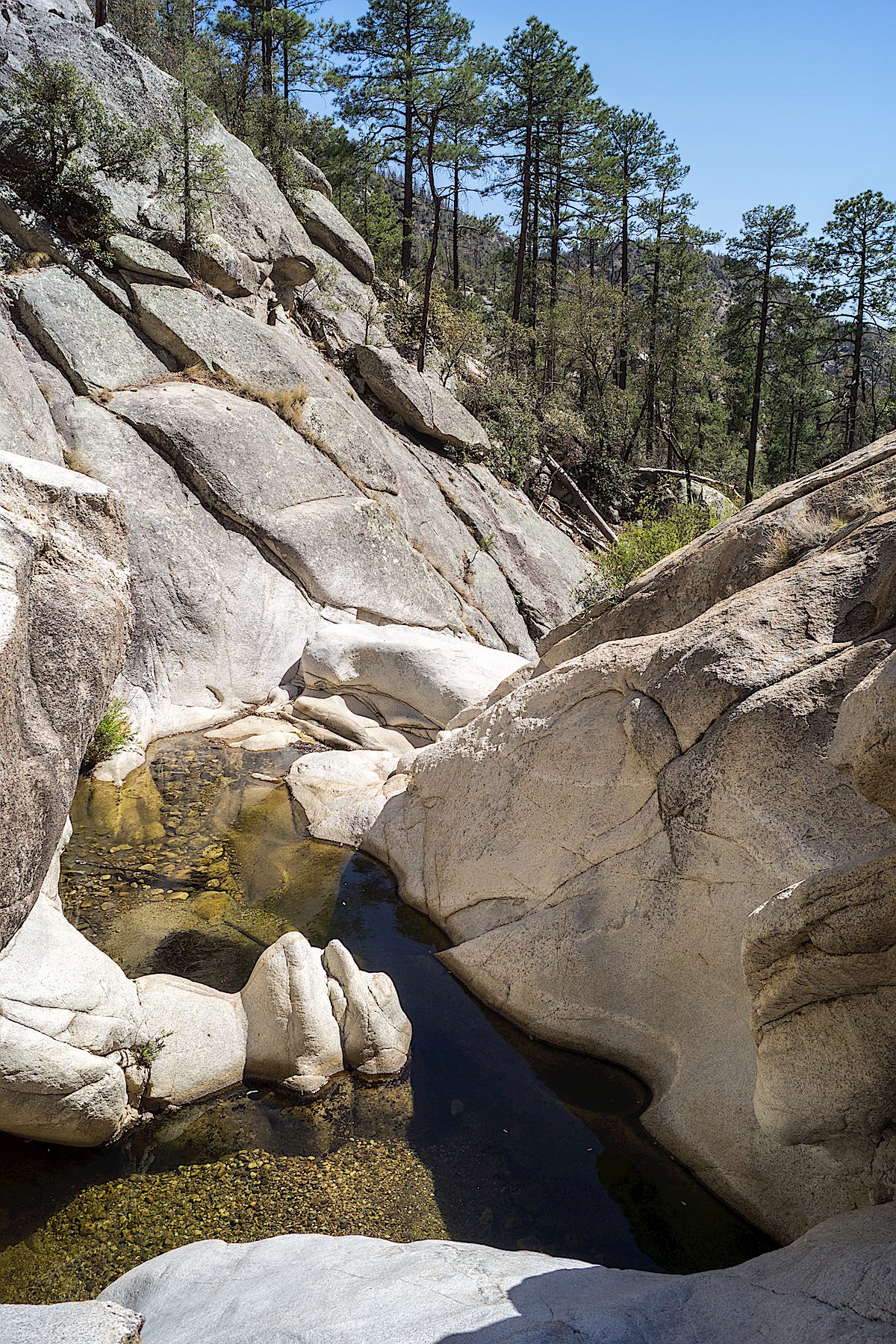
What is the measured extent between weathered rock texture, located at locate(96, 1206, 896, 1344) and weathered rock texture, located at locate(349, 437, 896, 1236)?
102cm

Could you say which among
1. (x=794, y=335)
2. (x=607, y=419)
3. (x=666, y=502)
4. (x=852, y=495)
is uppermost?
(x=794, y=335)

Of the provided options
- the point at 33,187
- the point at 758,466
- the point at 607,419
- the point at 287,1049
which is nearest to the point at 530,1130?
the point at 287,1049

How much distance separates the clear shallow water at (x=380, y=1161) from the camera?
5.39 metres

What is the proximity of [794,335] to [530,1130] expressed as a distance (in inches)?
1332

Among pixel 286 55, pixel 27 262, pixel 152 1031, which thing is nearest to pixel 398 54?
pixel 286 55

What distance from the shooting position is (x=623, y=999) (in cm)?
734

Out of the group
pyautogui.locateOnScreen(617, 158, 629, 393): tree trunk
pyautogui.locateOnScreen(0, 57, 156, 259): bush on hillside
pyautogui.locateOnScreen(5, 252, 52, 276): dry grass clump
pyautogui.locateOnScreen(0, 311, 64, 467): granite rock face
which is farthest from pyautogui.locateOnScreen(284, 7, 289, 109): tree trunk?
pyautogui.locateOnScreen(0, 311, 64, 467): granite rock face

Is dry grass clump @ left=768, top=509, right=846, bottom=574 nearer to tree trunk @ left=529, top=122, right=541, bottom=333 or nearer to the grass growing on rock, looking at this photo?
the grass growing on rock

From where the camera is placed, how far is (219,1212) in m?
5.49

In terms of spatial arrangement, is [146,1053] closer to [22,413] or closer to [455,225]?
[22,413]

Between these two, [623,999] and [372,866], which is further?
[372,866]

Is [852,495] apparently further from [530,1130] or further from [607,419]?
[607,419]

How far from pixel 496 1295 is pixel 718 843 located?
12.0ft

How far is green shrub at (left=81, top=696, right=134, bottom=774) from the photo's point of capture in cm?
1199
